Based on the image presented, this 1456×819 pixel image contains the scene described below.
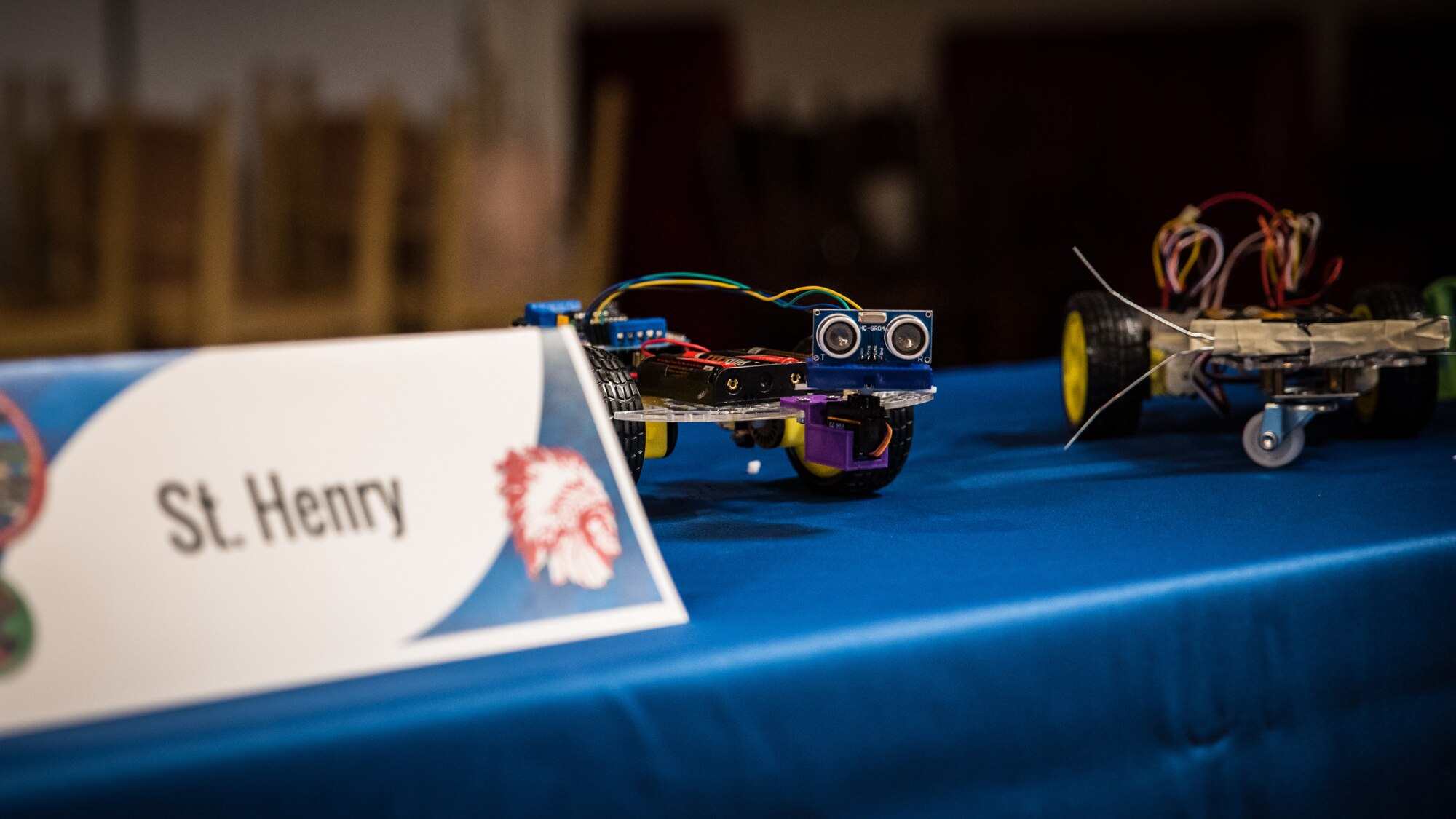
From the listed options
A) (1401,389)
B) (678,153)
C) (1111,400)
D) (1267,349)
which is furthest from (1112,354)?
(678,153)

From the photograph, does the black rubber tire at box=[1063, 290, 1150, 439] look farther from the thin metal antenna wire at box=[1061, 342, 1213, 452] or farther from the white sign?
the white sign

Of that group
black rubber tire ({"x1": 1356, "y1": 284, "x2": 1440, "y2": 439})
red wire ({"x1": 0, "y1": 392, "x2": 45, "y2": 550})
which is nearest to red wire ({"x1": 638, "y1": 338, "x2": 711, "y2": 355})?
red wire ({"x1": 0, "y1": 392, "x2": 45, "y2": 550})

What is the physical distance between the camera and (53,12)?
4238mm

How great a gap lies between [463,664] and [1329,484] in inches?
31.9

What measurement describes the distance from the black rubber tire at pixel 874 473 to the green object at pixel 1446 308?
2.43 feet

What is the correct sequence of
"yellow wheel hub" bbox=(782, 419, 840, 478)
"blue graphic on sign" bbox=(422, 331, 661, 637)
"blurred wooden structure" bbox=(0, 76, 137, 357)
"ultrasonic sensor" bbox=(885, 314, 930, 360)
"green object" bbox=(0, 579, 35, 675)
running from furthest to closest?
"blurred wooden structure" bbox=(0, 76, 137, 357) → "yellow wheel hub" bbox=(782, 419, 840, 478) → "ultrasonic sensor" bbox=(885, 314, 930, 360) → "blue graphic on sign" bbox=(422, 331, 661, 637) → "green object" bbox=(0, 579, 35, 675)

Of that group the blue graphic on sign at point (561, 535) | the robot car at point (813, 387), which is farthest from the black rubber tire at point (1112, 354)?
the blue graphic on sign at point (561, 535)

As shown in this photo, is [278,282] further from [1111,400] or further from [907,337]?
[907,337]

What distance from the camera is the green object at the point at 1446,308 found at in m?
A: 1.46

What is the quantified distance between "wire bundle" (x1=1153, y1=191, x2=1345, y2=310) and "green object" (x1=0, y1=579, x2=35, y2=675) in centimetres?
109

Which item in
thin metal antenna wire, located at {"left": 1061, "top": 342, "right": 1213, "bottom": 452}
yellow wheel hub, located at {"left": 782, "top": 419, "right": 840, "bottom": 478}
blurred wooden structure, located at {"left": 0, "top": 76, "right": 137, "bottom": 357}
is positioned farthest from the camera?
blurred wooden structure, located at {"left": 0, "top": 76, "right": 137, "bottom": 357}

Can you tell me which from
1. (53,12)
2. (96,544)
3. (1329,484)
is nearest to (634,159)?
(53,12)

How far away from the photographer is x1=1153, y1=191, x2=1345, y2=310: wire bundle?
1.32 metres

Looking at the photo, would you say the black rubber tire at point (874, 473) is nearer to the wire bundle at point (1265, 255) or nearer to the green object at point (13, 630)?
the wire bundle at point (1265, 255)
